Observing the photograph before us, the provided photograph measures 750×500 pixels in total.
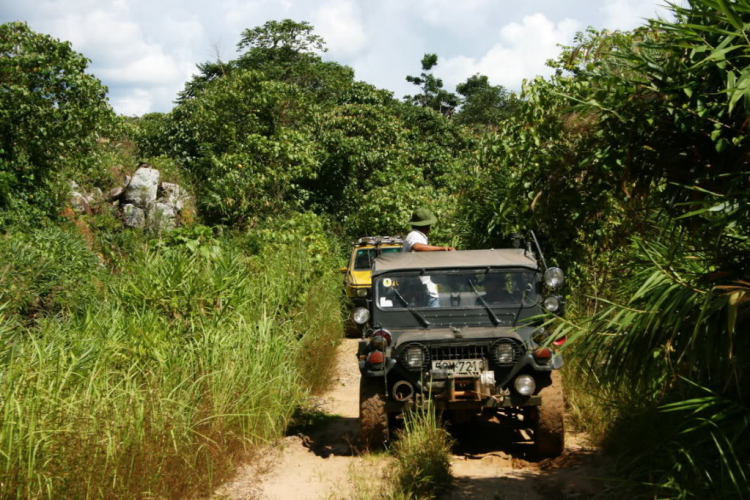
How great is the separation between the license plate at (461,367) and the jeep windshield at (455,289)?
31.1 inches

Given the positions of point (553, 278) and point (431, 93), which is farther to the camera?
point (431, 93)

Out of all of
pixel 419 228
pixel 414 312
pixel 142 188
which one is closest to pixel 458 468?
pixel 414 312

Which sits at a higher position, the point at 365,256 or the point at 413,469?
the point at 365,256

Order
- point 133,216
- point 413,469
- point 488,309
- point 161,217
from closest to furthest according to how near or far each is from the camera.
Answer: point 413,469, point 488,309, point 161,217, point 133,216

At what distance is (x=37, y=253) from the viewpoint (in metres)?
10.3

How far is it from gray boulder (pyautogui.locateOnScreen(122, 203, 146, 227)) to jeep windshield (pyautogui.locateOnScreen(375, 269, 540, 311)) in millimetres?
11860

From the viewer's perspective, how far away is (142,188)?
58.1 feet

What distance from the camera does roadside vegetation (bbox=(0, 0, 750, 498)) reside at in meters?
3.60

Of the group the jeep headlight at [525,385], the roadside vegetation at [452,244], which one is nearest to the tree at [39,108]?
the roadside vegetation at [452,244]

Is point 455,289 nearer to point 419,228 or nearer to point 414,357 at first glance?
point 414,357

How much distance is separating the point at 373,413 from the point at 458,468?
852mm

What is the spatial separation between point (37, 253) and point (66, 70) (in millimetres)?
4420

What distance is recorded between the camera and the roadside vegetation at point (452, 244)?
3.60 metres

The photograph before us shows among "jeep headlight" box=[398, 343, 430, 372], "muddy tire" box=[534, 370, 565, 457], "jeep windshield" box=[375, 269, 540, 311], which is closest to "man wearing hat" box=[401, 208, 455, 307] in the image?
"jeep windshield" box=[375, 269, 540, 311]
